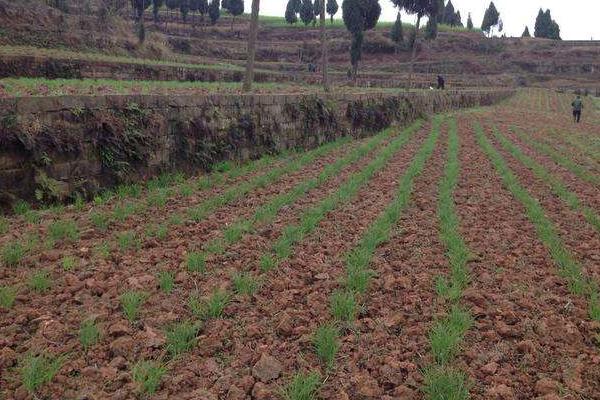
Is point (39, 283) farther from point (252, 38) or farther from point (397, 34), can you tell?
point (397, 34)

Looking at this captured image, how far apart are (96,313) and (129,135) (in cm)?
487

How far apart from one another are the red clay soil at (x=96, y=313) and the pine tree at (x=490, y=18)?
109608 millimetres

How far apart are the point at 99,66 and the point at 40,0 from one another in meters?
18.1

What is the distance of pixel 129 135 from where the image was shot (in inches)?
337

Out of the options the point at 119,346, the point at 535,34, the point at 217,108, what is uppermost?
the point at 535,34

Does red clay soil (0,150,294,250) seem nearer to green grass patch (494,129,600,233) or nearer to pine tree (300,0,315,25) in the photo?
green grass patch (494,129,600,233)

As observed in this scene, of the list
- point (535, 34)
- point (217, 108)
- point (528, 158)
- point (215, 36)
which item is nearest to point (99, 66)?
point (217, 108)

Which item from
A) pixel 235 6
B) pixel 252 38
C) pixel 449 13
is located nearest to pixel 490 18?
pixel 449 13

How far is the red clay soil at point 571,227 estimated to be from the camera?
6.08 meters

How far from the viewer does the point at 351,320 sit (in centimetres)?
439

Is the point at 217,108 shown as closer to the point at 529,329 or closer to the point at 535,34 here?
the point at 529,329

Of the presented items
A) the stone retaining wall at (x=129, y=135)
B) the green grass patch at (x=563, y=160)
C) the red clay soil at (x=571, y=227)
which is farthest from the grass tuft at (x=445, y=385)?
the green grass patch at (x=563, y=160)

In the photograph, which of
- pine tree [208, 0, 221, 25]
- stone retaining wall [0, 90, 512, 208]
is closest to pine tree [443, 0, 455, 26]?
pine tree [208, 0, 221, 25]

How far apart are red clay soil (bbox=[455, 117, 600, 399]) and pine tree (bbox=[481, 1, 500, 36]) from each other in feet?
352
